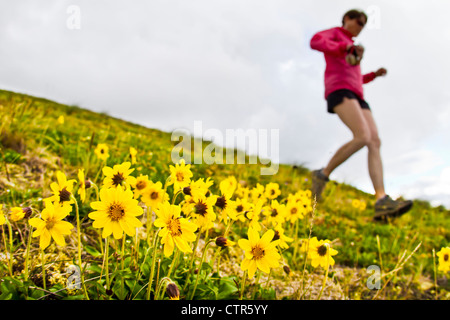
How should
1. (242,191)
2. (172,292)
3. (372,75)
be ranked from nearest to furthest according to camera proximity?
(172,292)
(242,191)
(372,75)

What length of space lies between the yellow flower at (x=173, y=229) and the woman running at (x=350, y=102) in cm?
412

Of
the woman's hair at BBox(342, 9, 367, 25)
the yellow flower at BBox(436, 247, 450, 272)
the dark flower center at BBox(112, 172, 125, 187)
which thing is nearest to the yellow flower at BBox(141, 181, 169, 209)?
the dark flower center at BBox(112, 172, 125, 187)

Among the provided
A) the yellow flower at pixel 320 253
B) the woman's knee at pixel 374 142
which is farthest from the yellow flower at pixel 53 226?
the woman's knee at pixel 374 142

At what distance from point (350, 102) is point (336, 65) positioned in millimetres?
635

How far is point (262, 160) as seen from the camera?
26.8 feet

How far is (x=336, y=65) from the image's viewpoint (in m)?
4.91

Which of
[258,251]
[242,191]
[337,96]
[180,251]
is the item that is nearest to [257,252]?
[258,251]

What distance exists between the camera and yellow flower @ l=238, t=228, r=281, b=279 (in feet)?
3.93

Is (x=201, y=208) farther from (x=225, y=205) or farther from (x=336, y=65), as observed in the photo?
(x=336, y=65)

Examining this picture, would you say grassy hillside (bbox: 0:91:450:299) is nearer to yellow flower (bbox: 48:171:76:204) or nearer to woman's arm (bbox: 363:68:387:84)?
yellow flower (bbox: 48:171:76:204)

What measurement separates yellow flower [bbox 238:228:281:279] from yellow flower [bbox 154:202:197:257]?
0.22 metres

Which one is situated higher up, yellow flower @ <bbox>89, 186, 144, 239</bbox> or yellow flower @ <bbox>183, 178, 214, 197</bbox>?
yellow flower @ <bbox>183, 178, 214, 197</bbox>
